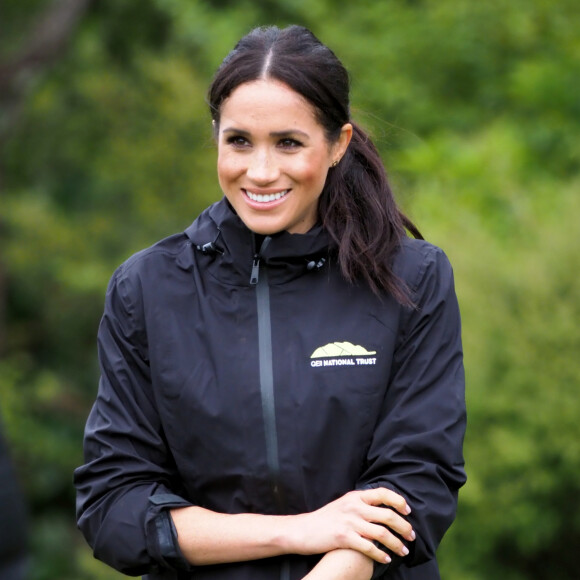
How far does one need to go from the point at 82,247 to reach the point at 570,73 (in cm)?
690

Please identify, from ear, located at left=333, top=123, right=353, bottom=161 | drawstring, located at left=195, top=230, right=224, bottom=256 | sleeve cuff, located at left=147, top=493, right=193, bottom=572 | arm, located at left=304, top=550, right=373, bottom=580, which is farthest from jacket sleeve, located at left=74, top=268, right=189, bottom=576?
ear, located at left=333, top=123, right=353, bottom=161

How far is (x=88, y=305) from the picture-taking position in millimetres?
14602

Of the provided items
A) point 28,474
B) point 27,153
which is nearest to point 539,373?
point 28,474

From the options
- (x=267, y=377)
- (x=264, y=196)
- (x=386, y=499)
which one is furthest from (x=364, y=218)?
(x=386, y=499)

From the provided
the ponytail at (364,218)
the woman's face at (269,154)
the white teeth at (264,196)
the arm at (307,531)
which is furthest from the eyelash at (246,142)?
the arm at (307,531)

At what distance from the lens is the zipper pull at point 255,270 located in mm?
2639

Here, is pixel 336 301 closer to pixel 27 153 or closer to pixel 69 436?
pixel 69 436

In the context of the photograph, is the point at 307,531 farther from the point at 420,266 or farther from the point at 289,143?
the point at 289,143

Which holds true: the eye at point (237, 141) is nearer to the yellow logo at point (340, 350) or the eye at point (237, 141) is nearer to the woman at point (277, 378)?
the woman at point (277, 378)

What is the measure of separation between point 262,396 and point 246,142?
0.57m

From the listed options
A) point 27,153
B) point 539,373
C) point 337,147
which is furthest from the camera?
point 27,153

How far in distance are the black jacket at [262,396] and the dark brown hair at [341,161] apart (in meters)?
0.04

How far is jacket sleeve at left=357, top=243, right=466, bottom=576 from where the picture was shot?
2531mm

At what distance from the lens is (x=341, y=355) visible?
8.48ft
